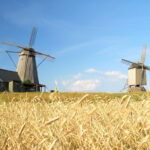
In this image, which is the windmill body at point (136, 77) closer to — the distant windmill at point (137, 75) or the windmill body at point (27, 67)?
the distant windmill at point (137, 75)

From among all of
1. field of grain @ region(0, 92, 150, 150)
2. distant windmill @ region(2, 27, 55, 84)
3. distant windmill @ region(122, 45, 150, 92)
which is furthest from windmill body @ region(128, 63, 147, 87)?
field of grain @ region(0, 92, 150, 150)

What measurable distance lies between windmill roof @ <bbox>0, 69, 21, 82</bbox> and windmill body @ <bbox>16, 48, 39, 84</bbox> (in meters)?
0.79

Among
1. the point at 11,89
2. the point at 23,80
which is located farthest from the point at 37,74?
the point at 11,89

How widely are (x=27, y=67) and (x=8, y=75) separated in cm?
338

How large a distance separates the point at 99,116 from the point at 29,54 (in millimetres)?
30381

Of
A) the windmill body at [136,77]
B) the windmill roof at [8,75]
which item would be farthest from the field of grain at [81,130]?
the windmill body at [136,77]

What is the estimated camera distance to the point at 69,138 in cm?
251

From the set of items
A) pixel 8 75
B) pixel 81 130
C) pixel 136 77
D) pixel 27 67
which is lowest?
pixel 81 130

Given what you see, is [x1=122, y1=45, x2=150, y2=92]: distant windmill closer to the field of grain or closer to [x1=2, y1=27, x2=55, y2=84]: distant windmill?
[x1=2, y1=27, x2=55, y2=84]: distant windmill

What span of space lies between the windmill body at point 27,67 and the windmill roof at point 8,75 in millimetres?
791

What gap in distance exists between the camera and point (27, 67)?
31.5 m

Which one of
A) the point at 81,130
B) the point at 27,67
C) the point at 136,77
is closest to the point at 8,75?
the point at 27,67

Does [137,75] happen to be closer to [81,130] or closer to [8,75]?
[8,75]

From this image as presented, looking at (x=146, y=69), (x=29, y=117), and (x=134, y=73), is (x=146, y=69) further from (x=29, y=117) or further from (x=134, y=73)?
(x=29, y=117)
